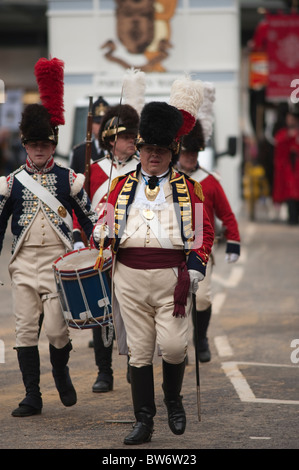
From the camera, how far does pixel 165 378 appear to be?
6.68m

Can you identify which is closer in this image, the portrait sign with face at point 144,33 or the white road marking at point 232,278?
the white road marking at point 232,278

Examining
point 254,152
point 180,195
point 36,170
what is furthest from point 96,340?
point 254,152

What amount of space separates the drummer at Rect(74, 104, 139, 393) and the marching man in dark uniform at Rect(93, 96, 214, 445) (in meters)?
1.45

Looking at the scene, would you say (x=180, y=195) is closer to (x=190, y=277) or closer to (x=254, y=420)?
(x=190, y=277)

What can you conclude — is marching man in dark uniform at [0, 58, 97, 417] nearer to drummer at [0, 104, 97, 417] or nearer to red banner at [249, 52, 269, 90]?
drummer at [0, 104, 97, 417]

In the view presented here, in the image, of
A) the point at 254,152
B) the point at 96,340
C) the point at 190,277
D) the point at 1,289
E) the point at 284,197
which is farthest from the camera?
the point at 254,152

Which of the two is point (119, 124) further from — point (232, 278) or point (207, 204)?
point (232, 278)

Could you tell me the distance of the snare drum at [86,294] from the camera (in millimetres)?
7055

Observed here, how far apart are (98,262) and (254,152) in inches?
1105

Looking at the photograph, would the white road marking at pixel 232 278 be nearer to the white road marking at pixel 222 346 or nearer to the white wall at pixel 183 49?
the white wall at pixel 183 49

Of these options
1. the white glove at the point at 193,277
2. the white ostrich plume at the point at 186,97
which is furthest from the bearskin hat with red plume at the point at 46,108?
the white glove at the point at 193,277

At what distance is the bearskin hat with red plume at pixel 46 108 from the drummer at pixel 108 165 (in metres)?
0.58

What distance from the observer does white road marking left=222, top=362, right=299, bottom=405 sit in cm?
777

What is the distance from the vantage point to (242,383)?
8383 mm
